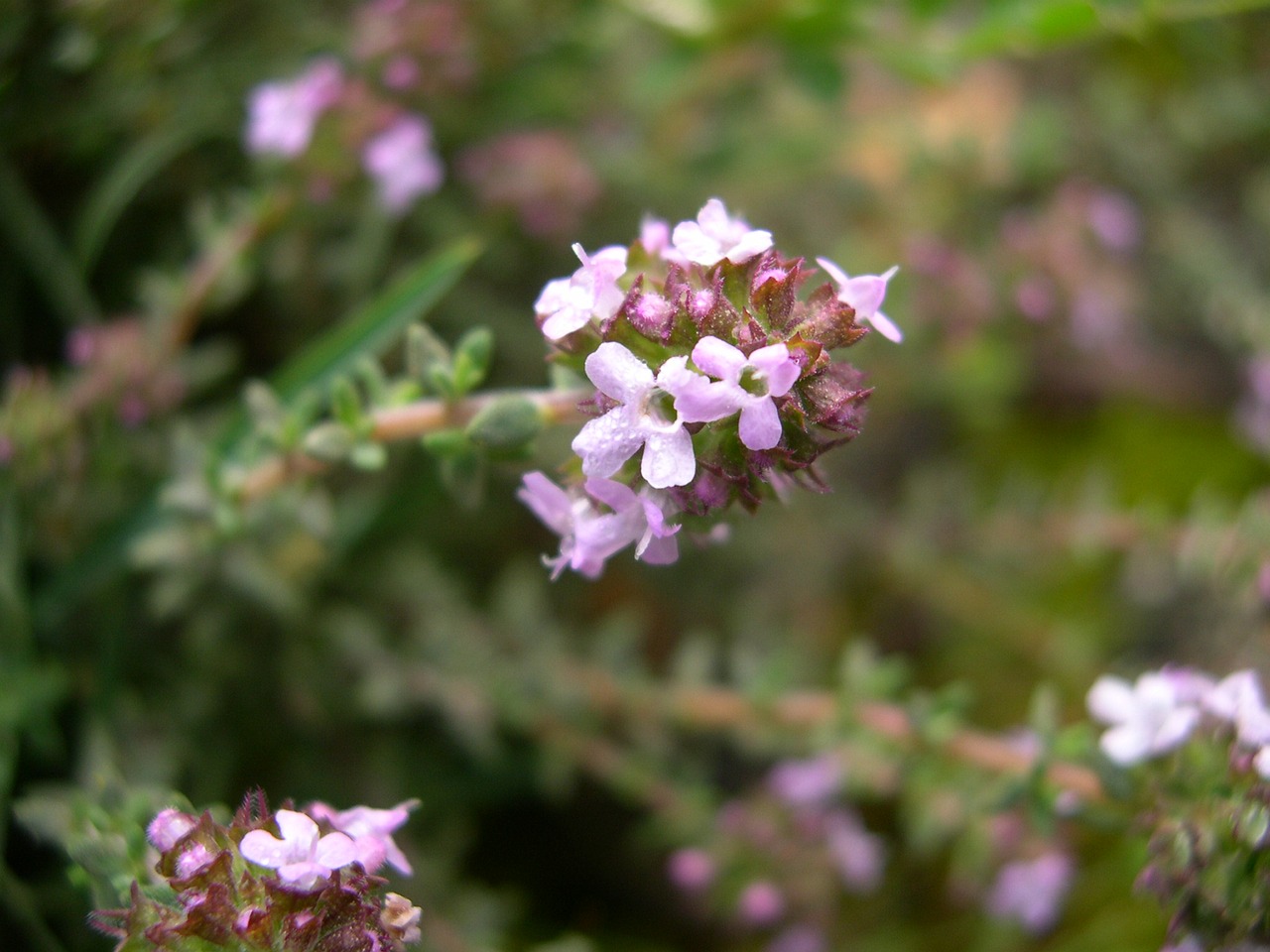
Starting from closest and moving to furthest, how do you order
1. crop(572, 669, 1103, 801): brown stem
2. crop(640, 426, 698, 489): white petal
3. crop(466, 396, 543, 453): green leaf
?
1. crop(640, 426, 698, 489): white petal
2. crop(466, 396, 543, 453): green leaf
3. crop(572, 669, 1103, 801): brown stem

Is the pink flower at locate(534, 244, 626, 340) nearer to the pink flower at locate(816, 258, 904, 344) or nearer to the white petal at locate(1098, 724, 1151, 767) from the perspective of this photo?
the pink flower at locate(816, 258, 904, 344)

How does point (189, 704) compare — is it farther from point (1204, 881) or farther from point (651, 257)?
point (1204, 881)

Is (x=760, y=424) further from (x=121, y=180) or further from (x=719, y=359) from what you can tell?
(x=121, y=180)

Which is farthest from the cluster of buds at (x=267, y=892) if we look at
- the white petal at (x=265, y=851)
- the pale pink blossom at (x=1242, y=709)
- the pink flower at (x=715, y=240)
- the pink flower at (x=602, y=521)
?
the pale pink blossom at (x=1242, y=709)

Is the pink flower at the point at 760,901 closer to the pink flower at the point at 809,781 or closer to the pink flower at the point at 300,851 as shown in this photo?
the pink flower at the point at 809,781

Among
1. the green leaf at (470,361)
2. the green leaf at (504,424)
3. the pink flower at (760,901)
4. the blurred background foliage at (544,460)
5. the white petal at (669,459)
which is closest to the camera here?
the white petal at (669,459)

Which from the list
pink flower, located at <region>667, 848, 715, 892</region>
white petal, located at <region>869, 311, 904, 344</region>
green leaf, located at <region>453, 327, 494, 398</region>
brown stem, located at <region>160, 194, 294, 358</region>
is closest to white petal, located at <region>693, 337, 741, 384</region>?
white petal, located at <region>869, 311, 904, 344</region>

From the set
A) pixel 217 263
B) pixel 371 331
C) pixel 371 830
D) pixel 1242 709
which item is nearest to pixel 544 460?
pixel 371 331
